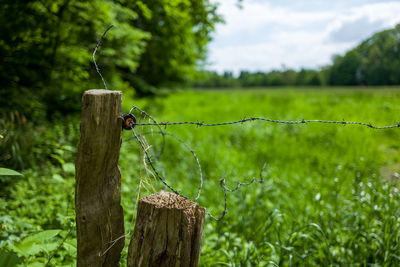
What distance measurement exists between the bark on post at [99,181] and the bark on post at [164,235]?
0.68 ft

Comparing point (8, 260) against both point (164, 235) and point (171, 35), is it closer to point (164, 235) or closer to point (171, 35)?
point (164, 235)

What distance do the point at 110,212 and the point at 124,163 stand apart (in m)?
3.58

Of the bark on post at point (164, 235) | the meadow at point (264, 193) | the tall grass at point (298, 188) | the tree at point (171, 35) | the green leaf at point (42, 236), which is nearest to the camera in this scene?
the bark on post at point (164, 235)

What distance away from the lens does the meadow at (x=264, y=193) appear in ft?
7.97

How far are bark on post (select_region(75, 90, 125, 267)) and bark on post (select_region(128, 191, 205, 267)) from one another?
0.21 metres

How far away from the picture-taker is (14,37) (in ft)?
13.0

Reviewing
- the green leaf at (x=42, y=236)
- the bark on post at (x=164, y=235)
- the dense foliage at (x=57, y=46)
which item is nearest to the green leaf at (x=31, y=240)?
the green leaf at (x=42, y=236)

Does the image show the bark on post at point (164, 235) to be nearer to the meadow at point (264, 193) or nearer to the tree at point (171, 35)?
the meadow at point (264, 193)

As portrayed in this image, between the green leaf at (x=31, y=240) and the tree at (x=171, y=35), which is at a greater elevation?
the tree at (x=171, y=35)

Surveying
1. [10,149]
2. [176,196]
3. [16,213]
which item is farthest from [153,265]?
Answer: [10,149]

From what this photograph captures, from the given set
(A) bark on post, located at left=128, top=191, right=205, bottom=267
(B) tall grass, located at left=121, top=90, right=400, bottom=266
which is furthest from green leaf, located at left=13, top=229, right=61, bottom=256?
(B) tall grass, located at left=121, top=90, right=400, bottom=266

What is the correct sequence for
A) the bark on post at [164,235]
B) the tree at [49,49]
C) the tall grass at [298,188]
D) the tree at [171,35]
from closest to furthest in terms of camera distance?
the bark on post at [164,235] → the tall grass at [298,188] → the tree at [49,49] → the tree at [171,35]

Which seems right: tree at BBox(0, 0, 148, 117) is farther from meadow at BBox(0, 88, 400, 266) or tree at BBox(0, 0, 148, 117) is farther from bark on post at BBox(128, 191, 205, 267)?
bark on post at BBox(128, 191, 205, 267)

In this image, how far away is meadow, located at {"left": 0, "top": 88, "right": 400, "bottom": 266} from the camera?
95.6 inches
